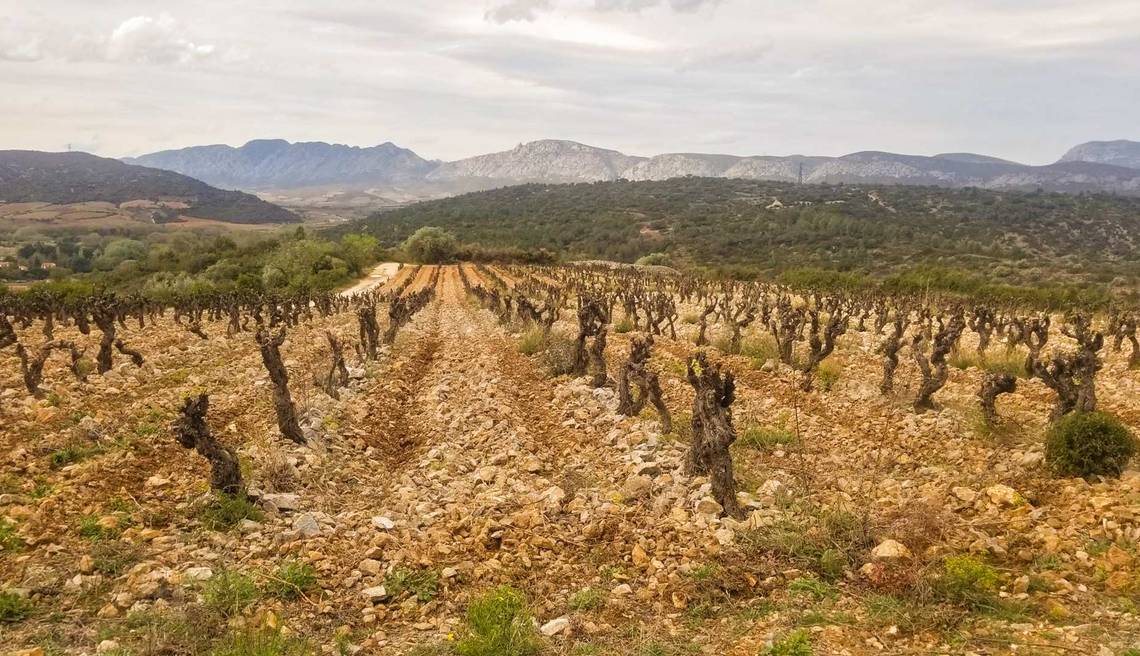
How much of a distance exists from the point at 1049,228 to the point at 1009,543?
111671 mm

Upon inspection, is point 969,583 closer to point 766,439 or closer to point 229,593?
point 766,439

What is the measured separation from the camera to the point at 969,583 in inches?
233

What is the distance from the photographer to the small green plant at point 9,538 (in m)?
6.80

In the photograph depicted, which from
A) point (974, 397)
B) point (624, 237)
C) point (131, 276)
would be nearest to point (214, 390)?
point (974, 397)

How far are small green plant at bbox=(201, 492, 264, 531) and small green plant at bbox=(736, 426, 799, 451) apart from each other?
6.99m

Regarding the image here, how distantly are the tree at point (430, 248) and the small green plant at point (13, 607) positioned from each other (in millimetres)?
83345

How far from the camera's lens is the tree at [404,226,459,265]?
87.7 meters

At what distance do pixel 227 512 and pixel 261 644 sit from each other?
2969 mm

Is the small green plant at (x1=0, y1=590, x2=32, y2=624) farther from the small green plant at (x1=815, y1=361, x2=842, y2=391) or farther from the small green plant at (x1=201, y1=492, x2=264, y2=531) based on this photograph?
the small green plant at (x1=815, y1=361, x2=842, y2=391)

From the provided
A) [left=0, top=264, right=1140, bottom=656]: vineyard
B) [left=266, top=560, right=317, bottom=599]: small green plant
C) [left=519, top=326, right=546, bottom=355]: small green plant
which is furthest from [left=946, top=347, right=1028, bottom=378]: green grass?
[left=266, top=560, right=317, bottom=599]: small green plant

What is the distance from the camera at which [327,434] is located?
11.2 metres

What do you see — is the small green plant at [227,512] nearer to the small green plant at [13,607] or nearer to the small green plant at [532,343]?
the small green plant at [13,607]

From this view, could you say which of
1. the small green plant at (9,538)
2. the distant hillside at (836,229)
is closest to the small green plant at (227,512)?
the small green plant at (9,538)

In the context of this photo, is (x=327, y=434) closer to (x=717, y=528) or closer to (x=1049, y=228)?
(x=717, y=528)
